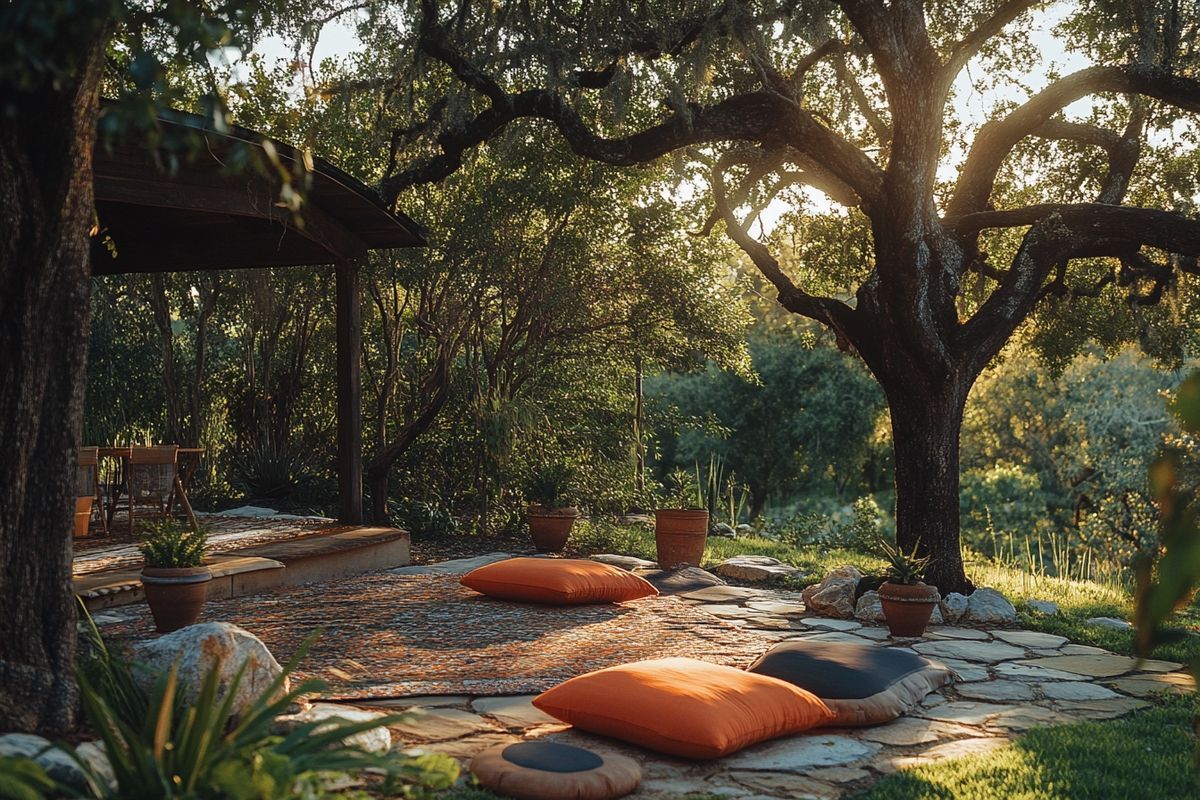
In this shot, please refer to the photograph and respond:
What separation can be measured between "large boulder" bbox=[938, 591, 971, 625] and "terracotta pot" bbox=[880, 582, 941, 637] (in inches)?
26.5

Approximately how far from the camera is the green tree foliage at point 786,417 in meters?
21.3

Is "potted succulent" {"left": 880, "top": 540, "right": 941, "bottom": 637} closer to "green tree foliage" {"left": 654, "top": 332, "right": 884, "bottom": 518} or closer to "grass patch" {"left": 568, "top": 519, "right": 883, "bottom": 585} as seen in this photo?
"grass patch" {"left": 568, "top": 519, "right": 883, "bottom": 585}

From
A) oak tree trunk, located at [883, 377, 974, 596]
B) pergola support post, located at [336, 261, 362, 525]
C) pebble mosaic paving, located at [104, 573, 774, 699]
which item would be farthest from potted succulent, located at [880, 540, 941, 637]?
pergola support post, located at [336, 261, 362, 525]

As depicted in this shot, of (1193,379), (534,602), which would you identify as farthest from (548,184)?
(1193,379)

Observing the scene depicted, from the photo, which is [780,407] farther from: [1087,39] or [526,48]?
[526,48]

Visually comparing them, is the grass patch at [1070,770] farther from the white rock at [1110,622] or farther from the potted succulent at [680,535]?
the potted succulent at [680,535]

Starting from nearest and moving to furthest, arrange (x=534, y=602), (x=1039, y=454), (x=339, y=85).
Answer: (x=534, y=602)
(x=339, y=85)
(x=1039, y=454)

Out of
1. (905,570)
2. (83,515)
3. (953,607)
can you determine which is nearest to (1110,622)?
(953,607)

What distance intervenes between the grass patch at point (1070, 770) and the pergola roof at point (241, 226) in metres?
5.16

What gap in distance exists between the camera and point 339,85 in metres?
10.1

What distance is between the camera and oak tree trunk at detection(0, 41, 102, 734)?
10.8 feet

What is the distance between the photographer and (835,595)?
7285 mm

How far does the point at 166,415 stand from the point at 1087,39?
10.4m

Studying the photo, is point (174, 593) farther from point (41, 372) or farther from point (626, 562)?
point (626, 562)
